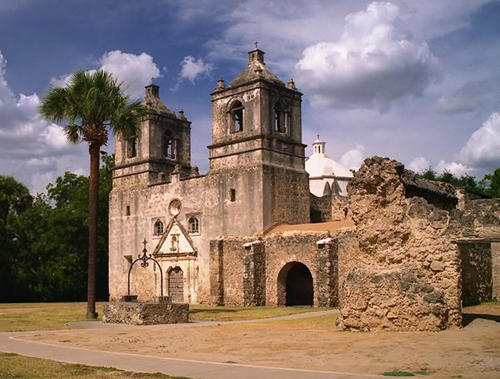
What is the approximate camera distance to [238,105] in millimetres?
31266

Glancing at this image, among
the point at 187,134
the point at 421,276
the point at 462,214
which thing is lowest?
the point at 421,276

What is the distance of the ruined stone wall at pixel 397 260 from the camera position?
13.0m

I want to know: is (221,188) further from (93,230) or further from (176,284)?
(93,230)

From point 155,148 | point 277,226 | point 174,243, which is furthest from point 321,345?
point 155,148

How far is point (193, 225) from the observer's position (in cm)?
3180

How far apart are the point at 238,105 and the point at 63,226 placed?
50.1 feet

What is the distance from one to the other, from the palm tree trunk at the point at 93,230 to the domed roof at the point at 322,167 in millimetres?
24491

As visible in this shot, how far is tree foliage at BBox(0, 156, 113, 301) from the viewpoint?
128 feet

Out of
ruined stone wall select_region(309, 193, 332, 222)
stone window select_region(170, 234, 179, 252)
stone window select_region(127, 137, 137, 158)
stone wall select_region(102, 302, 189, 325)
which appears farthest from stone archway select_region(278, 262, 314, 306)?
stone window select_region(127, 137, 137, 158)

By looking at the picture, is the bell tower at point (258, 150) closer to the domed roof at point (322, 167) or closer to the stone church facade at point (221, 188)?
the stone church facade at point (221, 188)

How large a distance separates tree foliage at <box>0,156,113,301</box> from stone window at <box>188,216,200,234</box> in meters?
10.4

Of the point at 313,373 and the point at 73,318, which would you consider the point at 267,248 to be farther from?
the point at 313,373

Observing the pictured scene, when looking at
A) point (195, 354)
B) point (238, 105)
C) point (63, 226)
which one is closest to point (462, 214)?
point (195, 354)

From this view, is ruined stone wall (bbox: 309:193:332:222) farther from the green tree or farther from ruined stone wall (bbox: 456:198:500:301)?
the green tree
